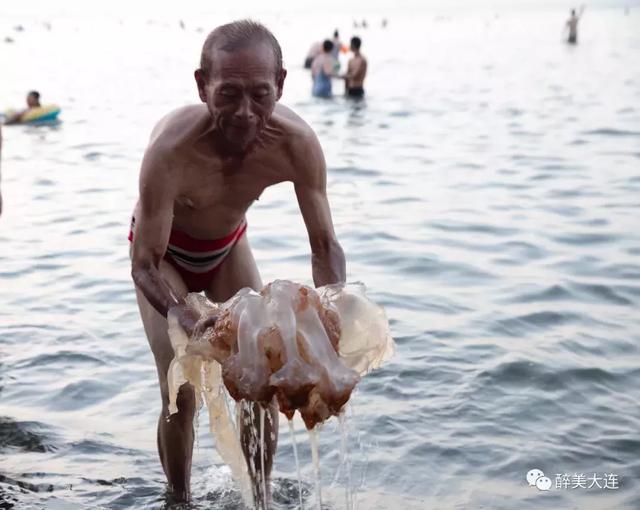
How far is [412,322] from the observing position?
7098 millimetres

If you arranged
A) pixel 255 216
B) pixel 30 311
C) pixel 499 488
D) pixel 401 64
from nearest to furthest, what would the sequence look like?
pixel 499 488 < pixel 30 311 < pixel 255 216 < pixel 401 64

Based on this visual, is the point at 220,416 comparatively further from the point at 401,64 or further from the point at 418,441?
the point at 401,64

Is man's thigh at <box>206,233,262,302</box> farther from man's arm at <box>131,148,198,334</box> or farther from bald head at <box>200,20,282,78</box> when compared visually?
bald head at <box>200,20,282,78</box>

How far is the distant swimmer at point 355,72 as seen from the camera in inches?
798

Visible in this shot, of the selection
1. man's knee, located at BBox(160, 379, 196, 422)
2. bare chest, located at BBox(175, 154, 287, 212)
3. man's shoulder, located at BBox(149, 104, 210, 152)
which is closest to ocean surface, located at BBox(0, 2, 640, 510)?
man's knee, located at BBox(160, 379, 196, 422)

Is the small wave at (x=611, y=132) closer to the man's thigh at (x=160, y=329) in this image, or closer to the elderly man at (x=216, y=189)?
the elderly man at (x=216, y=189)

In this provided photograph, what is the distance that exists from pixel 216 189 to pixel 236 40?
2.41ft

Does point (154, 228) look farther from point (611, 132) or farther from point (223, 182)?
point (611, 132)

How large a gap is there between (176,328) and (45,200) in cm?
845

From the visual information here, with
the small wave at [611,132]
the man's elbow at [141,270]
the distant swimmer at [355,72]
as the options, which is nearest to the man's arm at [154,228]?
the man's elbow at [141,270]

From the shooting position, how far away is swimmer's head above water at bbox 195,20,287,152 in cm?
349

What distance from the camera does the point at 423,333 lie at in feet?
22.5

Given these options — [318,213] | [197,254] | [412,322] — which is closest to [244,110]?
[318,213]

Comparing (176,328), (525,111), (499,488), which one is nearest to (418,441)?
(499,488)
